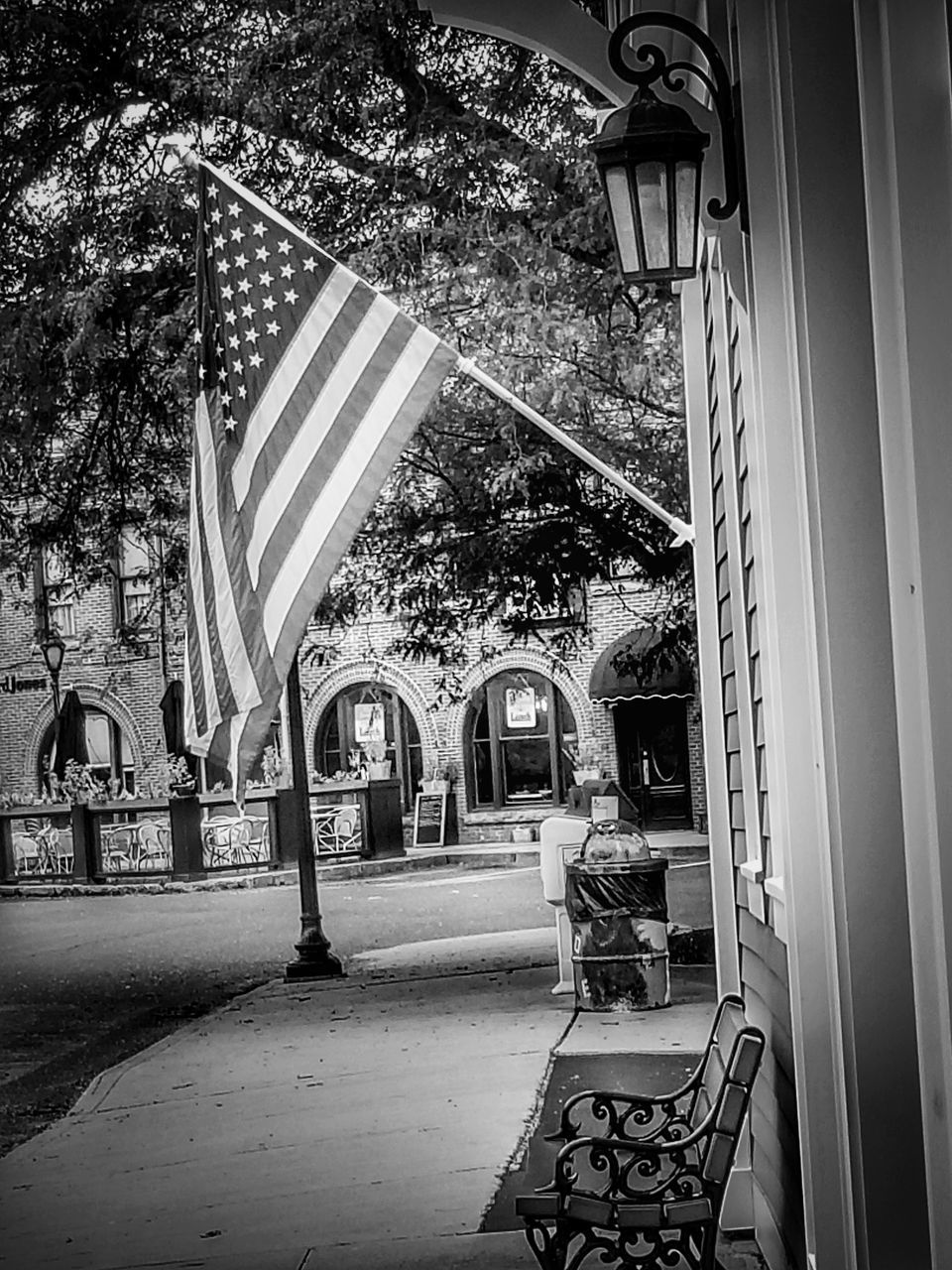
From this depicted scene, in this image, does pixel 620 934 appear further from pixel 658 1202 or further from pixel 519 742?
pixel 519 742

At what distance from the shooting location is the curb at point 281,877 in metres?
25.3

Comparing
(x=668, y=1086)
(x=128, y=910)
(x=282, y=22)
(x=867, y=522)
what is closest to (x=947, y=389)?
(x=867, y=522)

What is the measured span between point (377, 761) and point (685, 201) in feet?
92.2

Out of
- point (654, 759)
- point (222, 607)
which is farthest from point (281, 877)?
point (222, 607)

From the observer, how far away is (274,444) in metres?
6.44

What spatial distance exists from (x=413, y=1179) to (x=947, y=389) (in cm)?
521

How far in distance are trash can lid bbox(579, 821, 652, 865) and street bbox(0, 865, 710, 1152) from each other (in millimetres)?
3342

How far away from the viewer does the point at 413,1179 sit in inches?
246

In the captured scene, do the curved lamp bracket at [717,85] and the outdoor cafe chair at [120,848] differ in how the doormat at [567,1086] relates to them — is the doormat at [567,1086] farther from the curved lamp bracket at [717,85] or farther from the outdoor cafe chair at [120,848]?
the outdoor cafe chair at [120,848]

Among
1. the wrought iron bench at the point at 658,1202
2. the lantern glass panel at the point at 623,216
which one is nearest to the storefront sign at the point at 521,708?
the wrought iron bench at the point at 658,1202

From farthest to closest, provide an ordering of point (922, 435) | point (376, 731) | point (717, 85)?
point (376, 731)
point (717, 85)
point (922, 435)

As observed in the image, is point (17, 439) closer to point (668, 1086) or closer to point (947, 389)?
Answer: point (668, 1086)

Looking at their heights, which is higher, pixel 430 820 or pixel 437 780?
pixel 437 780

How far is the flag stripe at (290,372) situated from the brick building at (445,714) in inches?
929
